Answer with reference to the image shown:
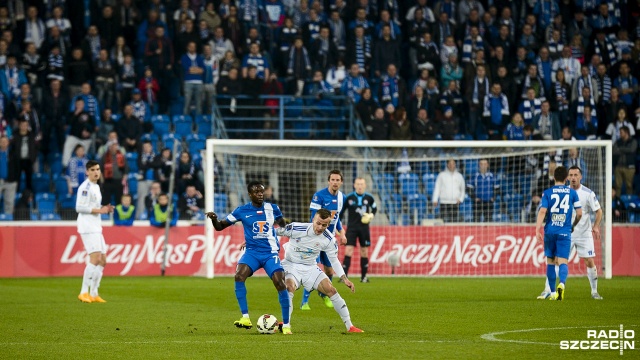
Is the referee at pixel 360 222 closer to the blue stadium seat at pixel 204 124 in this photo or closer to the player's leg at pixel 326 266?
the player's leg at pixel 326 266

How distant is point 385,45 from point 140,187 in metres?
7.71

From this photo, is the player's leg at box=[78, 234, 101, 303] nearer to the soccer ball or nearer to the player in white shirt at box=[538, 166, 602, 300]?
the soccer ball

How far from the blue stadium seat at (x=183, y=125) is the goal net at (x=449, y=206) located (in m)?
2.83

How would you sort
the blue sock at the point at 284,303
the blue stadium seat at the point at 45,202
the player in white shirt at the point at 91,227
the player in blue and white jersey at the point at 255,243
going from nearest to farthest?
the blue sock at the point at 284,303 < the player in blue and white jersey at the point at 255,243 < the player in white shirt at the point at 91,227 < the blue stadium seat at the point at 45,202

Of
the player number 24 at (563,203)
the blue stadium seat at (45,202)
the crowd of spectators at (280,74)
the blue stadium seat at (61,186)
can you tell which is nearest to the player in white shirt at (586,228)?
the player number 24 at (563,203)

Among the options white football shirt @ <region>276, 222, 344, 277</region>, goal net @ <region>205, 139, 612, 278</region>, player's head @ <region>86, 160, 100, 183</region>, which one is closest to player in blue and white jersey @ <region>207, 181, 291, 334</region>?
white football shirt @ <region>276, 222, 344, 277</region>

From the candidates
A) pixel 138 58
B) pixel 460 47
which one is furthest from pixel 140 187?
pixel 460 47

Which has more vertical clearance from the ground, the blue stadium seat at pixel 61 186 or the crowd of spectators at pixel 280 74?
the crowd of spectators at pixel 280 74

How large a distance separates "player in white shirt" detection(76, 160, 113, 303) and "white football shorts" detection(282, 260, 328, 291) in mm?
5200

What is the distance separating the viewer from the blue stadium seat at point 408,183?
25.0m

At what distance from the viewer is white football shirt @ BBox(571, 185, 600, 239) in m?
17.5

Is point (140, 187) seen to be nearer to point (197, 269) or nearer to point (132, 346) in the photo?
point (197, 269)

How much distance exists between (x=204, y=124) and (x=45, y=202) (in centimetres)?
469

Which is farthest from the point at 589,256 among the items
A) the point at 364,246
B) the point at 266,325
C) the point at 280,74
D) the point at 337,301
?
the point at 280,74
